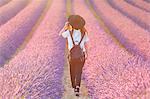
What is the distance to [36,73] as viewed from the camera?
20.4ft

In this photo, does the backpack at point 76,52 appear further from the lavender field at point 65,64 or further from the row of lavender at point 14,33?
the row of lavender at point 14,33

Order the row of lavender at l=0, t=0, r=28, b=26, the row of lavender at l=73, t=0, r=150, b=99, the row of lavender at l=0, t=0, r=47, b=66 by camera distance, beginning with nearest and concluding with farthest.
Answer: the row of lavender at l=73, t=0, r=150, b=99
the row of lavender at l=0, t=0, r=47, b=66
the row of lavender at l=0, t=0, r=28, b=26

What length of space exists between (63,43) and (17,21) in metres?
2.40

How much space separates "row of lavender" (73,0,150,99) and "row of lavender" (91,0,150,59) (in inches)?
19.7

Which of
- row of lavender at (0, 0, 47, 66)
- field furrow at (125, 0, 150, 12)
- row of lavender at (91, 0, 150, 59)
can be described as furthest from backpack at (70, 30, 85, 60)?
field furrow at (125, 0, 150, 12)

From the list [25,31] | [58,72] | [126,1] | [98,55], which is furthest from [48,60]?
[126,1]

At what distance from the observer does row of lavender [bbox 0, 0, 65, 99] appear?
18.0 feet

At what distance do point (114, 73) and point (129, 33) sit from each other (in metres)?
4.10

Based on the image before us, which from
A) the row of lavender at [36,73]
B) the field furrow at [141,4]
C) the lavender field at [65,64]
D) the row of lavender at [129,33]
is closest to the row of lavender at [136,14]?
the lavender field at [65,64]

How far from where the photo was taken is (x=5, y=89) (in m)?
5.34

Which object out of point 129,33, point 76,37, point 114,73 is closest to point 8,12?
point 129,33

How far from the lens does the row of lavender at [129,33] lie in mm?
8267

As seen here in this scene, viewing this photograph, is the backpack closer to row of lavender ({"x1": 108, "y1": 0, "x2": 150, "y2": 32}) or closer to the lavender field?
the lavender field

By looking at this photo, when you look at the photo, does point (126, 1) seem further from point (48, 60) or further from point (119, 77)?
point (119, 77)
